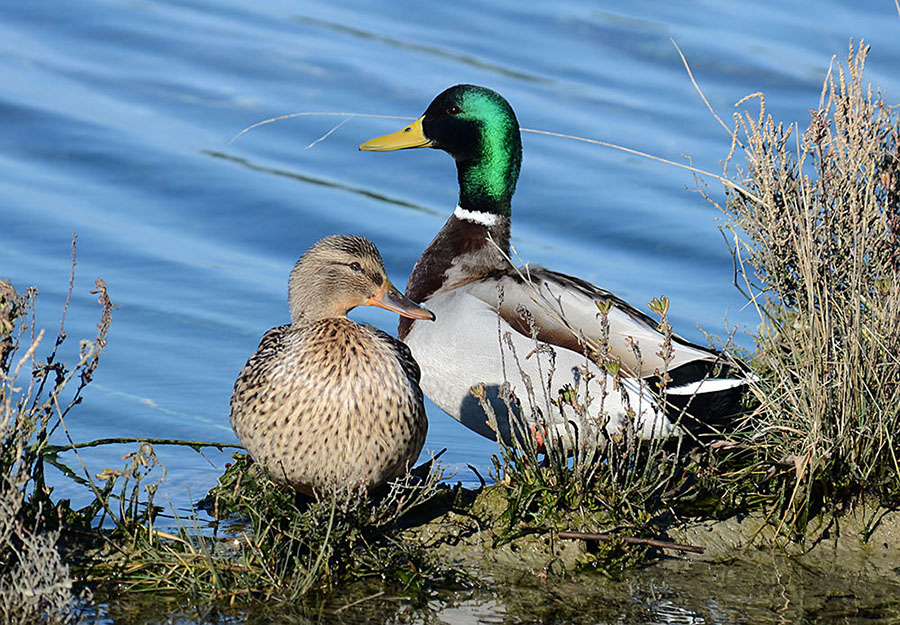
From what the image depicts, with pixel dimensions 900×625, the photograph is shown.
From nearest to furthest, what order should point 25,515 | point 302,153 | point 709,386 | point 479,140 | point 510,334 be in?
point 25,515
point 709,386
point 510,334
point 479,140
point 302,153

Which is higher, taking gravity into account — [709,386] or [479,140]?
[479,140]

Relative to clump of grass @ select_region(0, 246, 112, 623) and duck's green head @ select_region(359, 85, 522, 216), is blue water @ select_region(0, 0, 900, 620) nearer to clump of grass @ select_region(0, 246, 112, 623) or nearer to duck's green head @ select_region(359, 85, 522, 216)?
duck's green head @ select_region(359, 85, 522, 216)

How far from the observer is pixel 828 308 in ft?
14.9

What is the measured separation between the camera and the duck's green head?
20.1ft

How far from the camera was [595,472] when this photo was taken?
174 inches

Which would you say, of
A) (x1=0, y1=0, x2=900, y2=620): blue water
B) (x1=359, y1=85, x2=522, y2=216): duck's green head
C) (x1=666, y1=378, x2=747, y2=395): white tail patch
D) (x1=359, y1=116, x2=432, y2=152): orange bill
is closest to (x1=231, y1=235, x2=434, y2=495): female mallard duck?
(x1=666, y1=378, x2=747, y2=395): white tail patch

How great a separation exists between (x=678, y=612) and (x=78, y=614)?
168cm

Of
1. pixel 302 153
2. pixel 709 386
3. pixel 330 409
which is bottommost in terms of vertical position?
pixel 330 409

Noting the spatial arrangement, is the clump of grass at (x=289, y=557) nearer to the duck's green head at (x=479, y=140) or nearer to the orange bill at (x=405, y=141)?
the duck's green head at (x=479, y=140)

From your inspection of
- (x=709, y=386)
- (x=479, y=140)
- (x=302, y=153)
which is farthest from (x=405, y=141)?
(x=302, y=153)

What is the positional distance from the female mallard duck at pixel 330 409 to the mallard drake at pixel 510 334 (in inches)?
16.8

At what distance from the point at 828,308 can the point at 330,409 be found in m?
1.63

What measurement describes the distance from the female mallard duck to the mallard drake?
43cm

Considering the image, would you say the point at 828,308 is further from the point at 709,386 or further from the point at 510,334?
the point at 510,334
